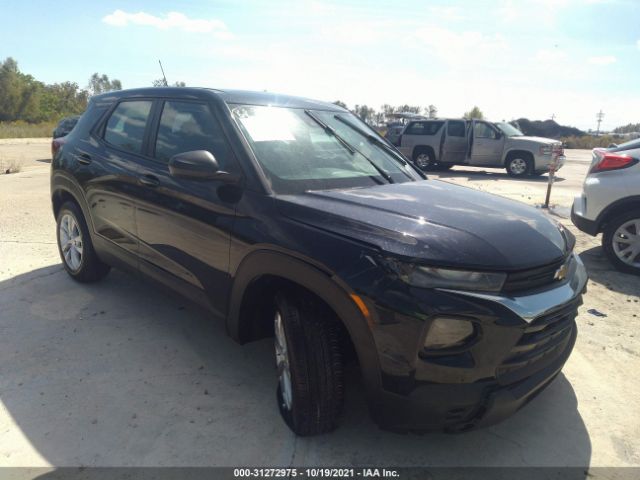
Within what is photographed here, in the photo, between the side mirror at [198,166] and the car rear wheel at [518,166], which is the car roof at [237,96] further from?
the car rear wheel at [518,166]

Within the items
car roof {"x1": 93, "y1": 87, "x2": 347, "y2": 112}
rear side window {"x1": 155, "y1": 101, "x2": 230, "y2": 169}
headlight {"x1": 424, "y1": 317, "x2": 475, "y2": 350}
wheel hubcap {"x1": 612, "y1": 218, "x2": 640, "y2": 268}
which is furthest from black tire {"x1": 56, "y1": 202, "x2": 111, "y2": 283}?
wheel hubcap {"x1": 612, "y1": 218, "x2": 640, "y2": 268}

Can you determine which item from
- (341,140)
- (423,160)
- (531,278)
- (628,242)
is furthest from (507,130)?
(531,278)

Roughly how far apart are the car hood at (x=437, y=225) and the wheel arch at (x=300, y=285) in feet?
0.72

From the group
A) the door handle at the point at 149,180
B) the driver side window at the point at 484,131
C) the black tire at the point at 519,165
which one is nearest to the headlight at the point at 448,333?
the door handle at the point at 149,180

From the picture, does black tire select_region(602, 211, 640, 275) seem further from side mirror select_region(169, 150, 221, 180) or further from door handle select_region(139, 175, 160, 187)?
door handle select_region(139, 175, 160, 187)

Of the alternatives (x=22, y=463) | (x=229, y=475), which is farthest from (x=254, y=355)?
(x=22, y=463)

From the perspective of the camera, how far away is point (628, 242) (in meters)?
4.90

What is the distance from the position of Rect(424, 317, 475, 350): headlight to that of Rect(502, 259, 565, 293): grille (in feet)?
0.79

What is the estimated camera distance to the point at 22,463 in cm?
216

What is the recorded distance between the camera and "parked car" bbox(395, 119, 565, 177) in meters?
13.7

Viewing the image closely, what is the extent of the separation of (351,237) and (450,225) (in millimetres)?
476

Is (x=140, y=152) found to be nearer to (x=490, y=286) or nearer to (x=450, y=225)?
(x=450, y=225)

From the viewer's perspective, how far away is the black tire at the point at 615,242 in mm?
4852

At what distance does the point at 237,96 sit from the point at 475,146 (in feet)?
42.2
